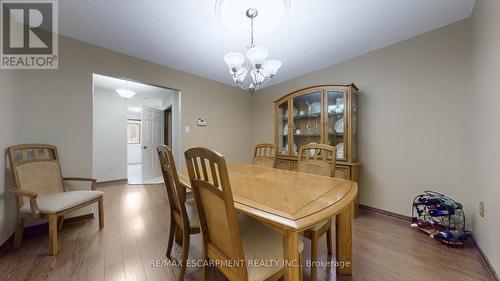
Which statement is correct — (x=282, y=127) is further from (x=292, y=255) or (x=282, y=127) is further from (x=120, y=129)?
A: (x=120, y=129)

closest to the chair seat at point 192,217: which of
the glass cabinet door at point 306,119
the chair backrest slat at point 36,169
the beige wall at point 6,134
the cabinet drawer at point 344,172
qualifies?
the chair backrest slat at point 36,169

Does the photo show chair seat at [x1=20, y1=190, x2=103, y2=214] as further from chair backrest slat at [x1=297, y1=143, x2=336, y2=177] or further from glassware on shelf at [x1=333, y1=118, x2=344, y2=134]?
glassware on shelf at [x1=333, y1=118, x2=344, y2=134]

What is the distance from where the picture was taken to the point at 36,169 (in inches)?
75.4

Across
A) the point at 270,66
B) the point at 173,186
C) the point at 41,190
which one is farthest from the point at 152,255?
the point at 270,66

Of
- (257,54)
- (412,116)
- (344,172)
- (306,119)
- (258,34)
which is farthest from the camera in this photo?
(306,119)

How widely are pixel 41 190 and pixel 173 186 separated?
1662mm

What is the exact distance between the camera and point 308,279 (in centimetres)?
136

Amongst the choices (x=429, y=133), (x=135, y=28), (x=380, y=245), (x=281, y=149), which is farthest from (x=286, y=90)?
(x=380, y=245)

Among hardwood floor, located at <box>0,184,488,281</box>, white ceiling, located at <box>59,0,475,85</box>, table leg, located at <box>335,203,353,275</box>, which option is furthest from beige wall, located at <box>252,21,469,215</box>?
table leg, located at <box>335,203,353,275</box>

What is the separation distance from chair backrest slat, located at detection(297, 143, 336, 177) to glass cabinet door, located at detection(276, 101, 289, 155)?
1355mm

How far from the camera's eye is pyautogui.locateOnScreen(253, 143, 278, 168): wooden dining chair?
2.29m

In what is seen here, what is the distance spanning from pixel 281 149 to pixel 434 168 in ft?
6.67

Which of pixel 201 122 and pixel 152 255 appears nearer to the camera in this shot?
pixel 152 255

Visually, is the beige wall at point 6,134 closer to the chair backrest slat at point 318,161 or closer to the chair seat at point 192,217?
the chair seat at point 192,217
